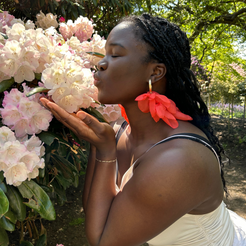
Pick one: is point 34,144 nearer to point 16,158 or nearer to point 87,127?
point 16,158

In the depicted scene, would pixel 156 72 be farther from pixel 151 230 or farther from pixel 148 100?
pixel 151 230

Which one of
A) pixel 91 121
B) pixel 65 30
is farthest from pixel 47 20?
pixel 91 121

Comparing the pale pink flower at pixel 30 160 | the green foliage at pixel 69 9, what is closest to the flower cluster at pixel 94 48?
the pale pink flower at pixel 30 160

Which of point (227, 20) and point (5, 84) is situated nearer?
point (5, 84)

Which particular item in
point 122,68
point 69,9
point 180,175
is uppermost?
point 69,9

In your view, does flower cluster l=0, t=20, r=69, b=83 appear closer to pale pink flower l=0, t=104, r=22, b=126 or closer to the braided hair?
pale pink flower l=0, t=104, r=22, b=126

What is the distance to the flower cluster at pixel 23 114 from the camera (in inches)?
42.9

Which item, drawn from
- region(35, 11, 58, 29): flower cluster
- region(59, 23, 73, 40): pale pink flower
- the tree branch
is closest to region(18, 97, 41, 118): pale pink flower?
region(59, 23, 73, 40): pale pink flower

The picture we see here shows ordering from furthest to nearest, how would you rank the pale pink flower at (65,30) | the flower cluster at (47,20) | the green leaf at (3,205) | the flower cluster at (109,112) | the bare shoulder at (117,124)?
the flower cluster at (47,20), the bare shoulder at (117,124), the pale pink flower at (65,30), the flower cluster at (109,112), the green leaf at (3,205)

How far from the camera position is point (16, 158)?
1008 millimetres

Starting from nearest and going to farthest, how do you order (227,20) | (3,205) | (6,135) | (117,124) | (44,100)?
(3,205), (6,135), (44,100), (117,124), (227,20)

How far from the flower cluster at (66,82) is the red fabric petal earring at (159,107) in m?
0.37

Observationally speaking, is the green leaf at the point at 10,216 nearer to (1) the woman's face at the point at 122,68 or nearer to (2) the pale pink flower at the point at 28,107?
(2) the pale pink flower at the point at 28,107

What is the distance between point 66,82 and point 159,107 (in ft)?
1.91
